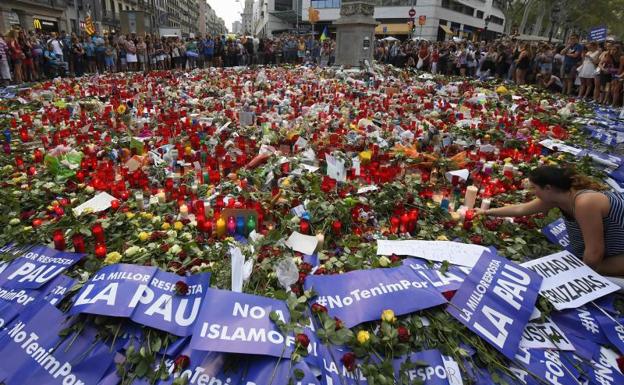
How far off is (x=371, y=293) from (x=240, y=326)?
0.92 meters

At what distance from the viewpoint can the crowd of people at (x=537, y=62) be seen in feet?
36.5

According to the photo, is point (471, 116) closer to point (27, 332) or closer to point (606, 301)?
point (606, 301)

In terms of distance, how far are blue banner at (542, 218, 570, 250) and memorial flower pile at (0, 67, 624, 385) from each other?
81mm

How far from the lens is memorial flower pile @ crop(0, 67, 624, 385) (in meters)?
2.29

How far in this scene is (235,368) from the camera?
7.32 ft

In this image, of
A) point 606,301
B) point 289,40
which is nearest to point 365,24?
point 289,40

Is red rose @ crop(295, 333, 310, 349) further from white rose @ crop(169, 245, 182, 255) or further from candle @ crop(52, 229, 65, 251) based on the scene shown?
candle @ crop(52, 229, 65, 251)

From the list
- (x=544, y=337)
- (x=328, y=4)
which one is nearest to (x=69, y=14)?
(x=328, y=4)

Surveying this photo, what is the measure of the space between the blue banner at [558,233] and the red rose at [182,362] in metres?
3.14

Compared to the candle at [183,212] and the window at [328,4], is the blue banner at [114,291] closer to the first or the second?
the candle at [183,212]

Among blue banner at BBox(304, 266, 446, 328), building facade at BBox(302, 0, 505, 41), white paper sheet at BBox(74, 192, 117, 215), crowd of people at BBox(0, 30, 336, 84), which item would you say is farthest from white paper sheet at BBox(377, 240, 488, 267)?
building facade at BBox(302, 0, 505, 41)

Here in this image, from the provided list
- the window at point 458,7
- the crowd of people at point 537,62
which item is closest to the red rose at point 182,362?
the crowd of people at point 537,62

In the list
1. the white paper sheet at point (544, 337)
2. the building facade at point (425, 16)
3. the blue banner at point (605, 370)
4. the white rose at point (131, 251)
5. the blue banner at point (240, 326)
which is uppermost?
the building facade at point (425, 16)

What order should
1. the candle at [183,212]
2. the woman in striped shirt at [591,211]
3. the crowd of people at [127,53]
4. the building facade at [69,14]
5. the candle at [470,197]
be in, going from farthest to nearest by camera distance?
the building facade at [69,14], the crowd of people at [127,53], the candle at [470,197], the candle at [183,212], the woman in striped shirt at [591,211]
